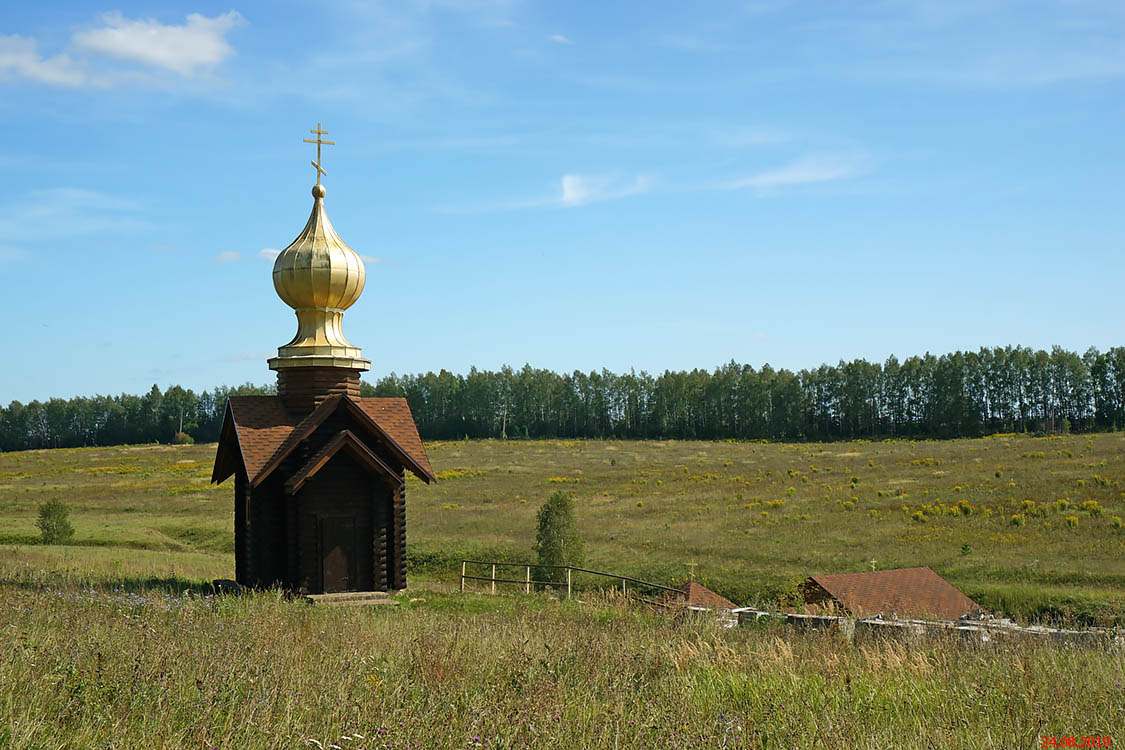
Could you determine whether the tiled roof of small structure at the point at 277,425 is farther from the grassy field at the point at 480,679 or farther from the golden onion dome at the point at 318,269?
the grassy field at the point at 480,679

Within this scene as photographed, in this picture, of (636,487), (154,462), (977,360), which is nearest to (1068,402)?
(977,360)

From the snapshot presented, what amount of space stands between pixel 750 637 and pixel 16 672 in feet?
22.3

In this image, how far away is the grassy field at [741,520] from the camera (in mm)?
27000

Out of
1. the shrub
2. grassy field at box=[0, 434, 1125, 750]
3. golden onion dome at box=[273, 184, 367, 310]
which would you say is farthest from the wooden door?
the shrub

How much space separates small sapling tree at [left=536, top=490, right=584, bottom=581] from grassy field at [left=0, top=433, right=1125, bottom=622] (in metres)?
3.79

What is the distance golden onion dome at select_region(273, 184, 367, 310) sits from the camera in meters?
18.2

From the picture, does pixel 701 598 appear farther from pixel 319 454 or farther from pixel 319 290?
pixel 319 290

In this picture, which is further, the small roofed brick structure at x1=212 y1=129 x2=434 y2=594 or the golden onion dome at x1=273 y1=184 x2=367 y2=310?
the golden onion dome at x1=273 y1=184 x2=367 y2=310

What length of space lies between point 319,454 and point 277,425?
1.44 meters

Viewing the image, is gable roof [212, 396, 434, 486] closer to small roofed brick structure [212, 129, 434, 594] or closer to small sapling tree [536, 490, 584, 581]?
small roofed brick structure [212, 129, 434, 594]

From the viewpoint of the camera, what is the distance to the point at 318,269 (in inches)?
714

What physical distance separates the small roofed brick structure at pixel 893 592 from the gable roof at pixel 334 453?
966cm

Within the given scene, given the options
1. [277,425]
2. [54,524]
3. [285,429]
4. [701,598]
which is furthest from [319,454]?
[54,524]

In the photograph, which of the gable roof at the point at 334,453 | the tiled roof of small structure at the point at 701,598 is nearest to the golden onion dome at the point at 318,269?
the gable roof at the point at 334,453
